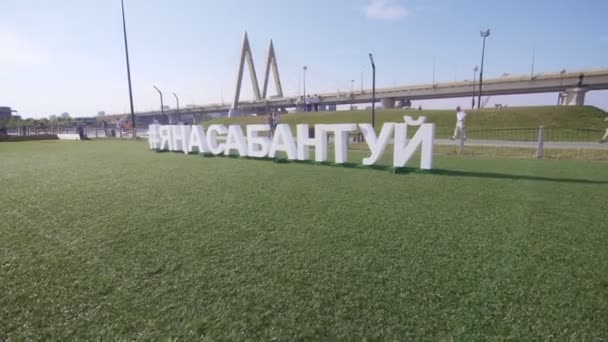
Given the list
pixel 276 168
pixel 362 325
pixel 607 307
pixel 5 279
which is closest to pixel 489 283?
pixel 607 307

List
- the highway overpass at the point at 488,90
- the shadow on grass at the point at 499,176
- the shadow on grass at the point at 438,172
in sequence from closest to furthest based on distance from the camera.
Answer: the shadow on grass at the point at 499,176, the shadow on grass at the point at 438,172, the highway overpass at the point at 488,90

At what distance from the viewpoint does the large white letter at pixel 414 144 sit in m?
6.83

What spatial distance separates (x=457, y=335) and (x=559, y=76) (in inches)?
1995

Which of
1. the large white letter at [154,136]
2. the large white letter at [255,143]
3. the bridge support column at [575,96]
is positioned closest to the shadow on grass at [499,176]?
the large white letter at [255,143]

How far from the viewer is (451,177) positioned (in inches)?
262

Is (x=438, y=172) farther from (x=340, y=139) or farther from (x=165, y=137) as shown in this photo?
(x=165, y=137)

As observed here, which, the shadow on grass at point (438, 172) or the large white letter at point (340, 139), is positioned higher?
the large white letter at point (340, 139)

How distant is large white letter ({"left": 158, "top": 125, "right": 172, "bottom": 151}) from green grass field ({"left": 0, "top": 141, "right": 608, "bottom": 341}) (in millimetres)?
7096

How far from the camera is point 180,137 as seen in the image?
38.9ft

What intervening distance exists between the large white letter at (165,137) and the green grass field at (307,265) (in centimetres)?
710

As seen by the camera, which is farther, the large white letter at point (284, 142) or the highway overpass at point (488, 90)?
the highway overpass at point (488, 90)

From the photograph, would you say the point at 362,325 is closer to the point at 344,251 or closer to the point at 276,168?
the point at 344,251

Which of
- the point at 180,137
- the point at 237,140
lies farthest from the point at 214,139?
the point at 180,137

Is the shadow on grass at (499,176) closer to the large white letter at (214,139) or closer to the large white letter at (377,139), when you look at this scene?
the large white letter at (377,139)
